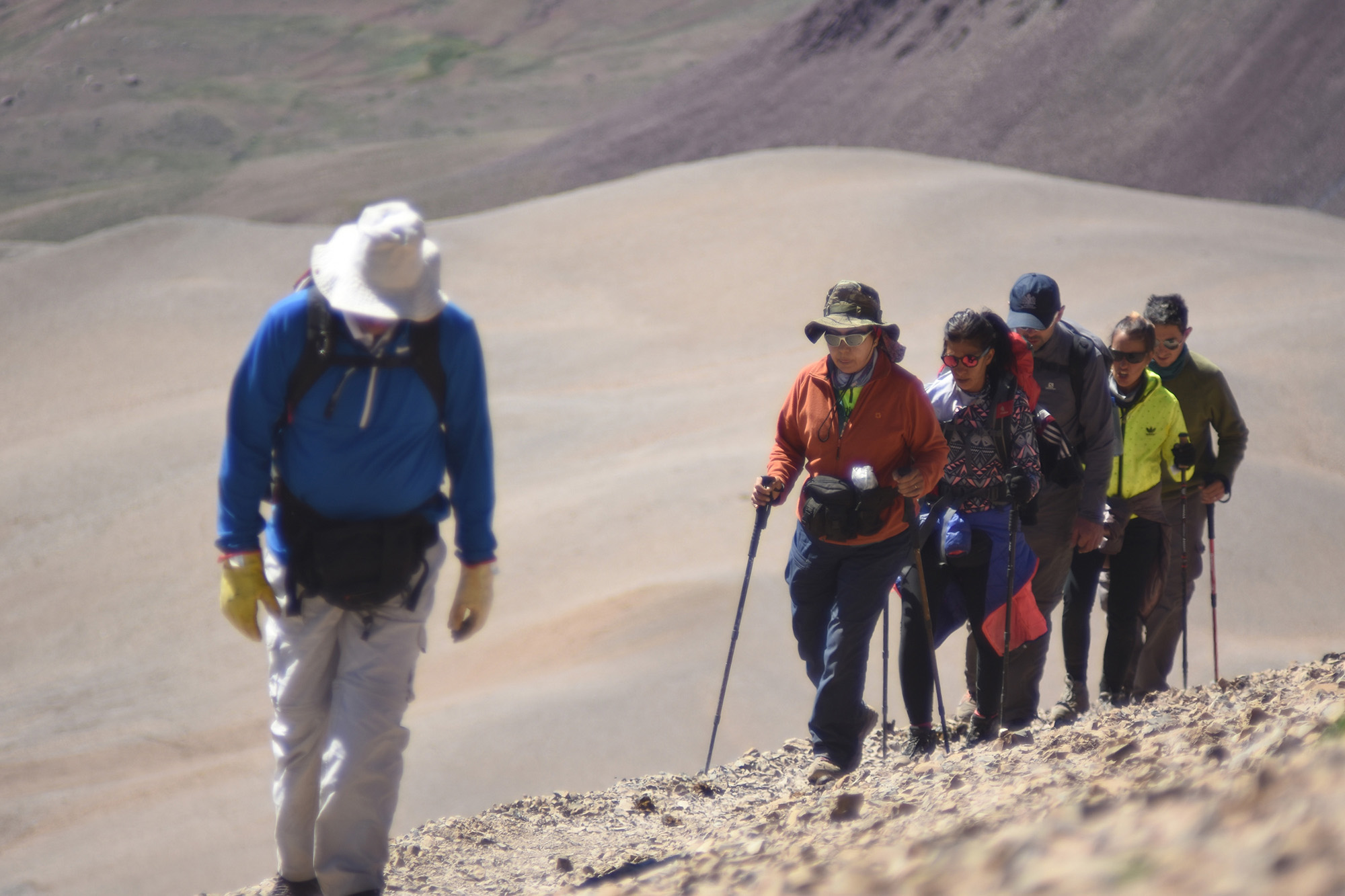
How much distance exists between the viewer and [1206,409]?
199 inches

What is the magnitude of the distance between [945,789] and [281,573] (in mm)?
1701

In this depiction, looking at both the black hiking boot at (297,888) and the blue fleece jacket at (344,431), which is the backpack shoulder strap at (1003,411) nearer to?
the blue fleece jacket at (344,431)

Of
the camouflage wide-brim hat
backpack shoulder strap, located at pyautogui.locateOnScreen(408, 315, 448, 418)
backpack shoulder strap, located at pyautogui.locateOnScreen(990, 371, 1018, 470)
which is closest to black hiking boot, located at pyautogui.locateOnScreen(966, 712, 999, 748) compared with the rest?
backpack shoulder strap, located at pyautogui.locateOnScreen(990, 371, 1018, 470)

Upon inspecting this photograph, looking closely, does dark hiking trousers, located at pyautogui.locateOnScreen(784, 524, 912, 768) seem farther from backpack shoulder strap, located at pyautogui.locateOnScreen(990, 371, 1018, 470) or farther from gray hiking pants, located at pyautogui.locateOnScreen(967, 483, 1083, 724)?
gray hiking pants, located at pyautogui.locateOnScreen(967, 483, 1083, 724)

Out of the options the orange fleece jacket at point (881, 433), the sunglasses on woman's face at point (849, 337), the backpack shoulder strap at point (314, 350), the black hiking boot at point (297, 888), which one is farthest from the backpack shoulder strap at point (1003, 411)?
the black hiking boot at point (297, 888)

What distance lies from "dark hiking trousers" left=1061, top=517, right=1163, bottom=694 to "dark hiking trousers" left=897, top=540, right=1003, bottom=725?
36.3 inches

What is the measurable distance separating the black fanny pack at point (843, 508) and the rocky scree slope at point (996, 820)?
2.39ft

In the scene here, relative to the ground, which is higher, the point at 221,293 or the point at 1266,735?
the point at 221,293

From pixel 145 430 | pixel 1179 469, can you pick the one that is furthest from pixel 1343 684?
pixel 145 430

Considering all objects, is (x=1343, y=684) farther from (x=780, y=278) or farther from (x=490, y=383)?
(x=780, y=278)

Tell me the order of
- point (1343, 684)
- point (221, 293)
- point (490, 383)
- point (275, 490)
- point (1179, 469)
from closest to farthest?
point (275, 490) → point (1343, 684) → point (1179, 469) → point (490, 383) → point (221, 293)

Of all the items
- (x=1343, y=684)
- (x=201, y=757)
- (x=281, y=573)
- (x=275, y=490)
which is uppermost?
(x=275, y=490)

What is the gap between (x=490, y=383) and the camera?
13.3 metres

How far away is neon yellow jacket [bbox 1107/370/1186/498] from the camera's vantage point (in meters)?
4.84
